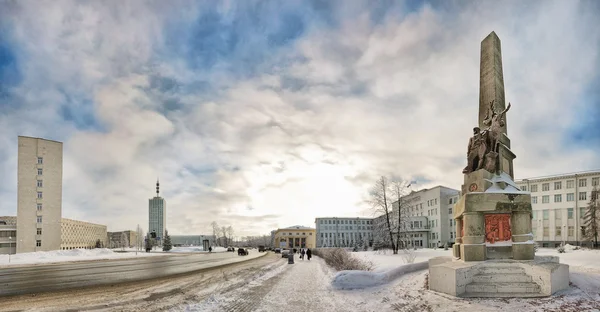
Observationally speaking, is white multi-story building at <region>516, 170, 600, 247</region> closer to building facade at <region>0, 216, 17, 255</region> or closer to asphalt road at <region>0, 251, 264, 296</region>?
asphalt road at <region>0, 251, 264, 296</region>

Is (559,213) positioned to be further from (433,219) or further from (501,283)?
(501,283)

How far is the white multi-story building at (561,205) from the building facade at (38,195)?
89.3 metres

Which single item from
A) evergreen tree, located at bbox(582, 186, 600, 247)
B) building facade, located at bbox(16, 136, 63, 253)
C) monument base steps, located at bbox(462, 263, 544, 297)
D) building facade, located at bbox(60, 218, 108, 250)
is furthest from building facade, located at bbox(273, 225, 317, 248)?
monument base steps, located at bbox(462, 263, 544, 297)

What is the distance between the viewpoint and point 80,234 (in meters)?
111

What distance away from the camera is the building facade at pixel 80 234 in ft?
321

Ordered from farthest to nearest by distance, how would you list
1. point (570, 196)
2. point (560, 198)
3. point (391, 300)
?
point (560, 198) < point (570, 196) < point (391, 300)

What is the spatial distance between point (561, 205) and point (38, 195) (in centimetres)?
9381

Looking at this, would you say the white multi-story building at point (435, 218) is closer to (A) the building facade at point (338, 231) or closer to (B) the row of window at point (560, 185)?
(B) the row of window at point (560, 185)

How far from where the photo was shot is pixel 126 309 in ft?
38.5

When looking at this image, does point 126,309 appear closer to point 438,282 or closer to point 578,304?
point 438,282

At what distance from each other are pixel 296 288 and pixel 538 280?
945 cm

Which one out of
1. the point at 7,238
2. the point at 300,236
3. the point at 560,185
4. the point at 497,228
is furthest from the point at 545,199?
the point at 7,238

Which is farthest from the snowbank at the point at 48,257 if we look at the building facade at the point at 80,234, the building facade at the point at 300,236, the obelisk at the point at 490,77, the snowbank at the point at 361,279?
the building facade at the point at 300,236

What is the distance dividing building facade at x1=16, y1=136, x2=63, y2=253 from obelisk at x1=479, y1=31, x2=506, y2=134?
Answer: 75.3m
